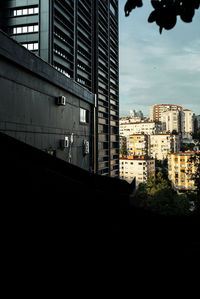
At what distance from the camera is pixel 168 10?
192 centimetres

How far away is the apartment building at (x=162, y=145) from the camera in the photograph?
83812 millimetres

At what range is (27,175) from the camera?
2.02 metres

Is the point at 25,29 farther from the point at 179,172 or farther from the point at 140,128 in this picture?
the point at 140,128

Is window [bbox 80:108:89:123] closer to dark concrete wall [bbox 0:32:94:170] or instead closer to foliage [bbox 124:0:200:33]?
dark concrete wall [bbox 0:32:94:170]

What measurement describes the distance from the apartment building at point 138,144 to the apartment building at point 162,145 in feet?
8.99

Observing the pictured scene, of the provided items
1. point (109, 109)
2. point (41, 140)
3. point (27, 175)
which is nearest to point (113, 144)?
point (109, 109)

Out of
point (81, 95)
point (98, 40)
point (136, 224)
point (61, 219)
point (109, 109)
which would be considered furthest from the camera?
point (109, 109)

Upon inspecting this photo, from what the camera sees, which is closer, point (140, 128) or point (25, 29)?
point (25, 29)

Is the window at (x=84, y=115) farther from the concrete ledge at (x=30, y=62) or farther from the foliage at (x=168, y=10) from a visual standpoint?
the foliage at (x=168, y=10)

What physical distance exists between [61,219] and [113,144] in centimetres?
4003

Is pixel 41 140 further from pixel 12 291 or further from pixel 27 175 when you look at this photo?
pixel 12 291

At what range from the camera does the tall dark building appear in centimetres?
2780

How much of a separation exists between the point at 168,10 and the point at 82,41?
36396 mm

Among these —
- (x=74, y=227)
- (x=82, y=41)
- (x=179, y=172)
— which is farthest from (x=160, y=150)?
(x=74, y=227)
